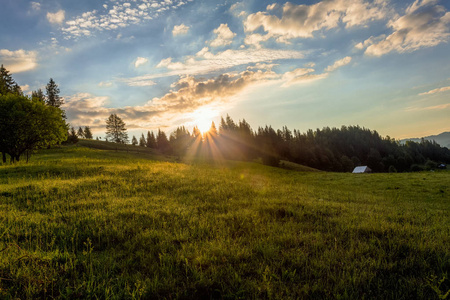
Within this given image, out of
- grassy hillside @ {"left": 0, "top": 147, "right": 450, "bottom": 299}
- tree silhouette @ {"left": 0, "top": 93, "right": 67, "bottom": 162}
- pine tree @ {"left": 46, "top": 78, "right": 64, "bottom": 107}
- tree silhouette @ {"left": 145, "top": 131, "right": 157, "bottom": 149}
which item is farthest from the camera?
tree silhouette @ {"left": 145, "top": 131, "right": 157, "bottom": 149}

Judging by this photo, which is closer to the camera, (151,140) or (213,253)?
(213,253)

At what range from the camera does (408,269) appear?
439 cm

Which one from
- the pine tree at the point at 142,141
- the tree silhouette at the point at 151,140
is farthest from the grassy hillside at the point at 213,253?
the pine tree at the point at 142,141

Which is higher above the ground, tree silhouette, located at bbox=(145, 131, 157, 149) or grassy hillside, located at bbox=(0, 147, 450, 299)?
tree silhouette, located at bbox=(145, 131, 157, 149)

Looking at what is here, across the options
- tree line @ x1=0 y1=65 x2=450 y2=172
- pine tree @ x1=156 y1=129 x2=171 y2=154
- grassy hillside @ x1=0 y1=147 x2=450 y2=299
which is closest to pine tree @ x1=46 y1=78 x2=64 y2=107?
tree line @ x1=0 y1=65 x2=450 y2=172

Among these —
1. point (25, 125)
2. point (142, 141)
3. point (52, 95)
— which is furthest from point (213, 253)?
point (142, 141)

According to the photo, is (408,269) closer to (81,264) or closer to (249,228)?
(249,228)

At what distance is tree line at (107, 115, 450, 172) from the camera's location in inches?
4186

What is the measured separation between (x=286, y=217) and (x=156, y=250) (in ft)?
14.9

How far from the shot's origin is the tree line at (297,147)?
10631 cm

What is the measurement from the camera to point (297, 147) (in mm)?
129250

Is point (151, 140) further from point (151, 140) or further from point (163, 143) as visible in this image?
point (163, 143)

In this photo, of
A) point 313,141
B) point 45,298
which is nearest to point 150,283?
point 45,298

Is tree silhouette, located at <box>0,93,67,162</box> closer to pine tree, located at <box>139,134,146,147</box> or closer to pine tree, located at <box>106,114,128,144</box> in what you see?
pine tree, located at <box>106,114,128,144</box>
